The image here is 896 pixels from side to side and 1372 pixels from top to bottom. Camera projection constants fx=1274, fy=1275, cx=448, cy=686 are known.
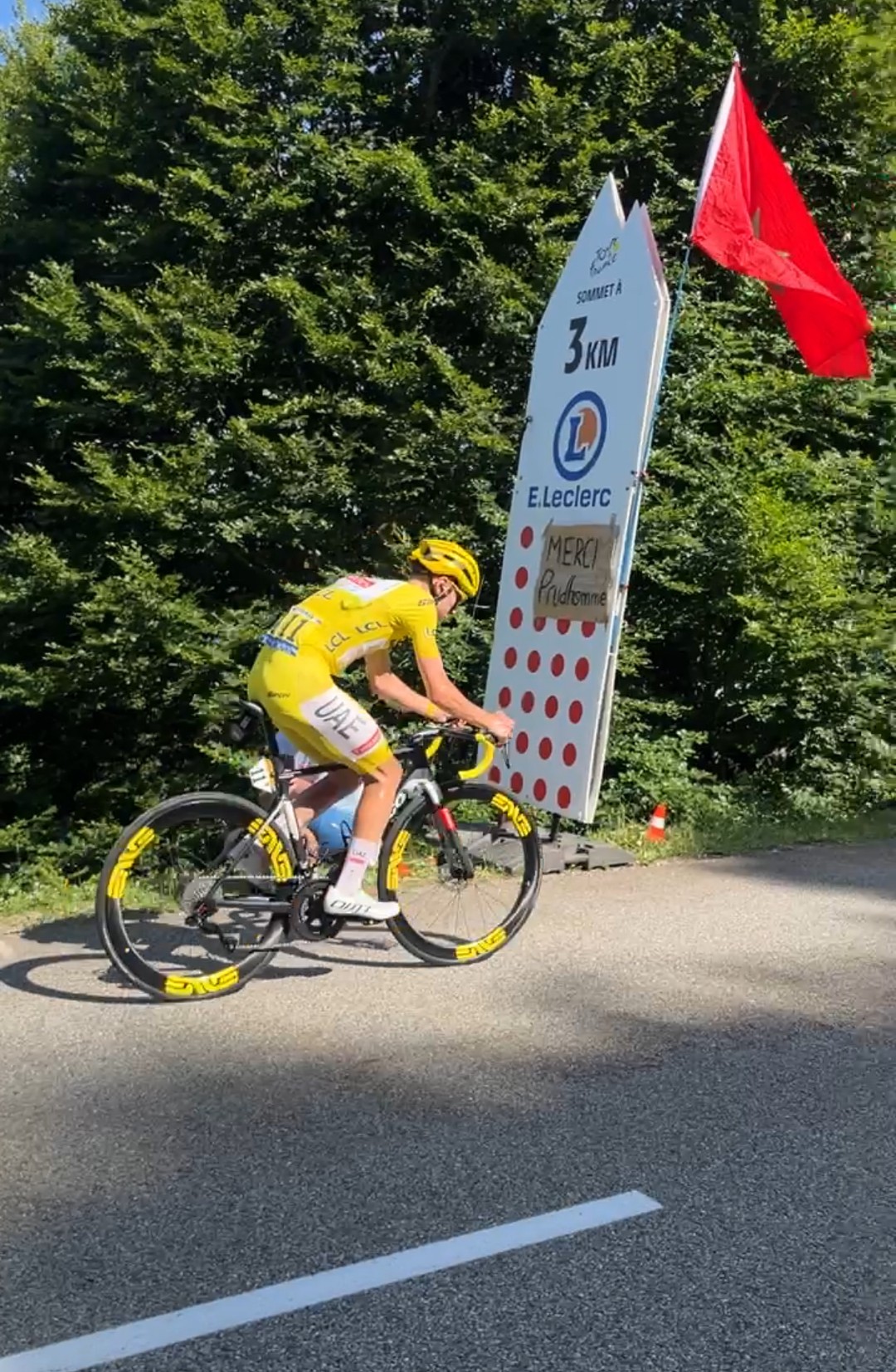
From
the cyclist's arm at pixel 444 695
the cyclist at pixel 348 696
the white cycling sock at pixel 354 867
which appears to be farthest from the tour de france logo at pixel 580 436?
the white cycling sock at pixel 354 867

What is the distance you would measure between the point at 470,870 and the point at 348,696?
114 centimetres

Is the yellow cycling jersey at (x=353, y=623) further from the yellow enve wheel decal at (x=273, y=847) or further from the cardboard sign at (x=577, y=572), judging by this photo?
the cardboard sign at (x=577, y=572)

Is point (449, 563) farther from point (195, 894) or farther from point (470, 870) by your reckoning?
point (195, 894)

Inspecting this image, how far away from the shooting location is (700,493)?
11.0m

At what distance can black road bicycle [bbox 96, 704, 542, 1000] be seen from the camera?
4984mm

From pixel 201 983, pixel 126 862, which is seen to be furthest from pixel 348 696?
pixel 201 983

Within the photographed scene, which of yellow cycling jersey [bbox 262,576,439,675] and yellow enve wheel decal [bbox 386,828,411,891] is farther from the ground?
yellow cycling jersey [bbox 262,576,439,675]

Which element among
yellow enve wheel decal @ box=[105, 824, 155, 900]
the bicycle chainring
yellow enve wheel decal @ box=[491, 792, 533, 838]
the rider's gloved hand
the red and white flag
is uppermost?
the red and white flag

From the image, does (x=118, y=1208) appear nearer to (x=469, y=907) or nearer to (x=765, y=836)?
(x=469, y=907)

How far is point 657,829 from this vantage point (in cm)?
834

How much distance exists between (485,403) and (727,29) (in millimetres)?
4554

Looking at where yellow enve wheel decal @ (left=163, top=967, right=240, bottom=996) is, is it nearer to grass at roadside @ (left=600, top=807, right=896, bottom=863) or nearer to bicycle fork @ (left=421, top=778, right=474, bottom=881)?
bicycle fork @ (left=421, top=778, right=474, bottom=881)

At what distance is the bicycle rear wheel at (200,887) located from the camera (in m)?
4.89

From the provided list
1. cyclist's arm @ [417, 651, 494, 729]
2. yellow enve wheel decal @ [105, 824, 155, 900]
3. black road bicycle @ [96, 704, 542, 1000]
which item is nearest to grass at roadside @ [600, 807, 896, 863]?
black road bicycle @ [96, 704, 542, 1000]
